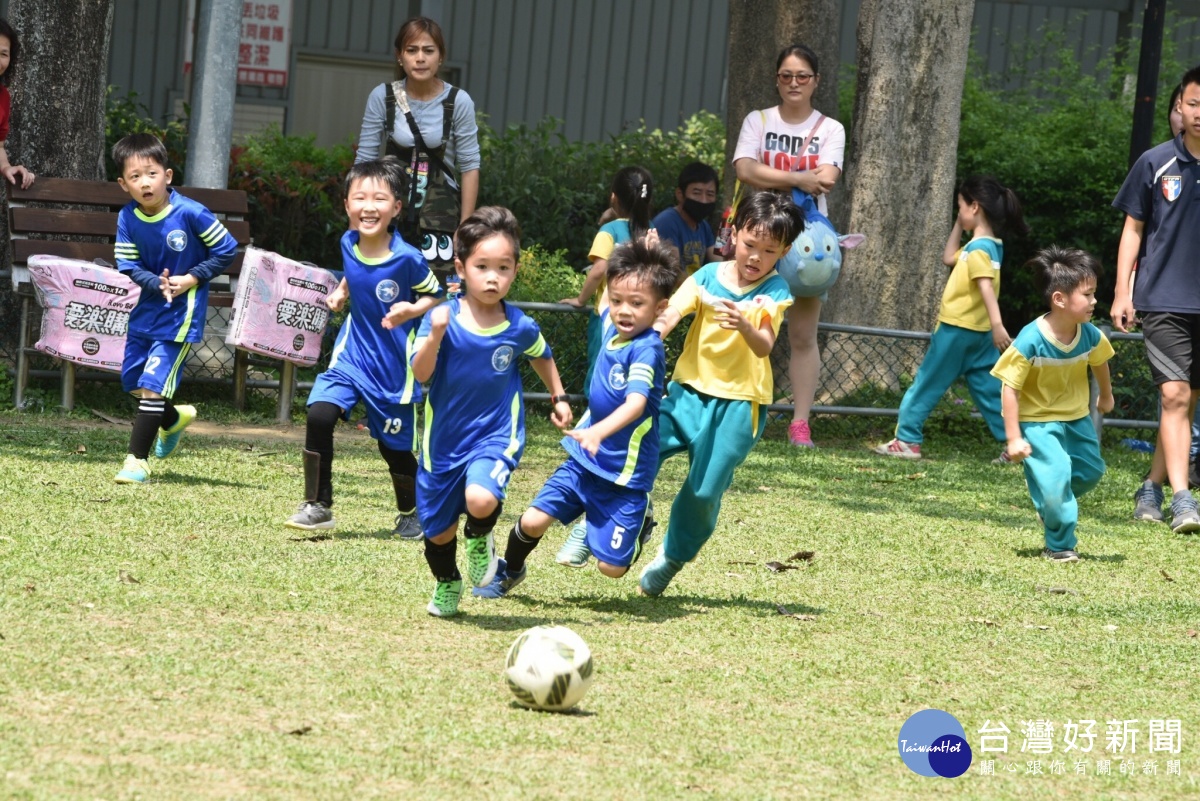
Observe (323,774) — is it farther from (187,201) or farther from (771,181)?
(771,181)

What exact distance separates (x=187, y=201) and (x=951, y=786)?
491 centimetres

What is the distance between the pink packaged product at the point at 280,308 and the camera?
29.2 feet

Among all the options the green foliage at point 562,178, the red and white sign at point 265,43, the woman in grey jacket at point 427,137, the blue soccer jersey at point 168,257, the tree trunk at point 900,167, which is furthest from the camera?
the red and white sign at point 265,43

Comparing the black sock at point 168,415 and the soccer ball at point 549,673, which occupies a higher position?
the black sock at point 168,415

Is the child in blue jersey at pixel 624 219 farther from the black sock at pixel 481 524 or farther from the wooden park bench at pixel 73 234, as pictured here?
the black sock at pixel 481 524

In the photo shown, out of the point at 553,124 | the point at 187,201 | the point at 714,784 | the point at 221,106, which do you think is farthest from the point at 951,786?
the point at 553,124

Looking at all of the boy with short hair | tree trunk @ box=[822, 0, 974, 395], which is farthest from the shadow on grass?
tree trunk @ box=[822, 0, 974, 395]

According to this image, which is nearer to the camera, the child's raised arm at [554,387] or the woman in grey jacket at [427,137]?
the child's raised arm at [554,387]

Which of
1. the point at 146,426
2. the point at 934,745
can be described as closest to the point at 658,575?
the point at 934,745

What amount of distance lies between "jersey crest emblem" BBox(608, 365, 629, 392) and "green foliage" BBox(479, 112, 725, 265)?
24.7 feet

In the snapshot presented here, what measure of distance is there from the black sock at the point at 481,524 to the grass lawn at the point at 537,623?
0.94 ft

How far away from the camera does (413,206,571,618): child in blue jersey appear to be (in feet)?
15.6

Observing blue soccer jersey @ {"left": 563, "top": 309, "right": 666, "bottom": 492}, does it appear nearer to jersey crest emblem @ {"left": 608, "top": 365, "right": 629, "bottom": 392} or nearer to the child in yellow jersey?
jersey crest emblem @ {"left": 608, "top": 365, "right": 629, "bottom": 392}

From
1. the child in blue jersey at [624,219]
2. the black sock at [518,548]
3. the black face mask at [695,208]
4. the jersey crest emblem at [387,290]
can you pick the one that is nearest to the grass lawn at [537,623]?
the black sock at [518,548]
